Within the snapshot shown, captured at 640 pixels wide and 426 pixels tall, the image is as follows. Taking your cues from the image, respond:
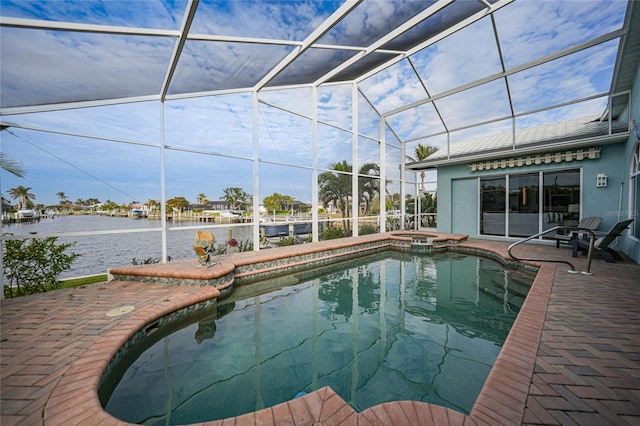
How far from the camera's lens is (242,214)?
8273mm

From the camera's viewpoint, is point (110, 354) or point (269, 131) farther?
point (269, 131)

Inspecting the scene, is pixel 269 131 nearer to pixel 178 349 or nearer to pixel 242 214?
pixel 242 214

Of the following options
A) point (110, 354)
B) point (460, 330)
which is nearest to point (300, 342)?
point (110, 354)

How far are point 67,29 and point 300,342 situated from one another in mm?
5075

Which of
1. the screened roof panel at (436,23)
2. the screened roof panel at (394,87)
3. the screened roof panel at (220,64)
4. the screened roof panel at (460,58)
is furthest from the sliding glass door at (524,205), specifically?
the screened roof panel at (220,64)

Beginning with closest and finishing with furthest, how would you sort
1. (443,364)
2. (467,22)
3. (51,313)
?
(443,364), (51,313), (467,22)

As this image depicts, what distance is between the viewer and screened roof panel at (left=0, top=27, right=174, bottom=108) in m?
3.15

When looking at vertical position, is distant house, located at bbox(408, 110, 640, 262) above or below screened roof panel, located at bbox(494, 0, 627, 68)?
below

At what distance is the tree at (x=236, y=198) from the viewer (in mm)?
8391

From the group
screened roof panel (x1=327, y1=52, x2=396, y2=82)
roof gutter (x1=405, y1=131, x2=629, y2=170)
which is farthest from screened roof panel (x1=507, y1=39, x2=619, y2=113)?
screened roof panel (x1=327, y1=52, x2=396, y2=82)

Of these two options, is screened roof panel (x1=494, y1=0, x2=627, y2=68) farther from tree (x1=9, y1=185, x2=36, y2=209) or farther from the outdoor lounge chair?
tree (x1=9, y1=185, x2=36, y2=209)

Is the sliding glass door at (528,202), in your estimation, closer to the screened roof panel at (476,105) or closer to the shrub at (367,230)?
the screened roof panel at (476,105)

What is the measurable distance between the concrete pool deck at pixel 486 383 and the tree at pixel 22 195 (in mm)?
1868

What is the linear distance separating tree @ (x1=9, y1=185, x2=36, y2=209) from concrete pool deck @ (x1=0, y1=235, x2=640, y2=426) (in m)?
1.87
